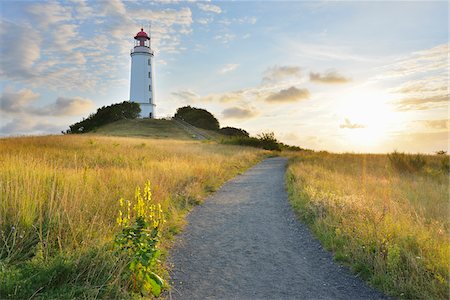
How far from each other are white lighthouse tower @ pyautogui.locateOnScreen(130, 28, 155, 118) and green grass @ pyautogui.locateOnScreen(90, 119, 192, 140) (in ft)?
16.9

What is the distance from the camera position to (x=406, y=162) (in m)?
21.9

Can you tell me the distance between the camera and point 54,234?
572 centimetres

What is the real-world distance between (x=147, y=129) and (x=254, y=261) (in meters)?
60.7

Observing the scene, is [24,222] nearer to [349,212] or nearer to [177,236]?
[177,236]

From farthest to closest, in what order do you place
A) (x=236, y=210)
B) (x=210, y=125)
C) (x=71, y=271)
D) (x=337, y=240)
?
(x=210, y=125)
(x=236, y=210)
(x=337, y=240)
(x=71, y=271)

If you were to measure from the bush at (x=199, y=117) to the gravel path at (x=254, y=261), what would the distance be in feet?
245

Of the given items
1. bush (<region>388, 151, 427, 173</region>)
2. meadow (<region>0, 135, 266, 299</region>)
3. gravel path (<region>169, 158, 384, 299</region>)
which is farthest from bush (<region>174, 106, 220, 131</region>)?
meadow (<region>0, 135, 266, 299</region>)

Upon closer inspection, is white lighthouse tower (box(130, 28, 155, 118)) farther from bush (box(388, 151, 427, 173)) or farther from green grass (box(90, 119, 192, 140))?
bush (box(388, 151, 427, 173))

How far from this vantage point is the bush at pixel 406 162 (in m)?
21.0

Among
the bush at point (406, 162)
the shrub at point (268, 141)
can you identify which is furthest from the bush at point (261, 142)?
the bush at point (406, 162)

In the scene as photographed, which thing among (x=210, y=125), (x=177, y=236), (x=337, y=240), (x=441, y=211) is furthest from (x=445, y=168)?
→ (x=210, y=125)

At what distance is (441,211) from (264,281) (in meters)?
6.48

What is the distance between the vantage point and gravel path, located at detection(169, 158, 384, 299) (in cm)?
514

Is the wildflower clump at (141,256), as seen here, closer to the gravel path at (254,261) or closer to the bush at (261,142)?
the gravel path at (254,261)
